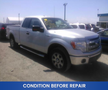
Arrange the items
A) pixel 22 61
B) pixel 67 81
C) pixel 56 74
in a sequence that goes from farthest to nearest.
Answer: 1. pixel 22 61
2. pixel 56 74
3. pixel 67 81

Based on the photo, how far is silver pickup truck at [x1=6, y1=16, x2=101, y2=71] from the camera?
128 inches

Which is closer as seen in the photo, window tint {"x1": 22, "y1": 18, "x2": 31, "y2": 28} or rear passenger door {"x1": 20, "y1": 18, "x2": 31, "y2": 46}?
rear passenger door {"x1": 20, "y1": 18, "x2": 31, "y2": 46}

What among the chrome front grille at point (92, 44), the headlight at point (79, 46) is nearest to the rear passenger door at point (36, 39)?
the headlight at point (79, 46)

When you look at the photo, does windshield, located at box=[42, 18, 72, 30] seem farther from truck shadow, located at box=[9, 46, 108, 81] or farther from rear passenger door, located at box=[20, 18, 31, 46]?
truck shadow, located at box=[9, 46, 108, 81]

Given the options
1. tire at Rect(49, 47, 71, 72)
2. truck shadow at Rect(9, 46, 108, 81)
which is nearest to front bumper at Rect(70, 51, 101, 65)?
tire at Rect(49, 47, 71, 72)

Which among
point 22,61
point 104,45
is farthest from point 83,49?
point 104,45

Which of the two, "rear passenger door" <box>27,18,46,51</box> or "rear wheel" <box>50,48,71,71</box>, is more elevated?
"rear passenger door" <box>27,18,46,51</box>

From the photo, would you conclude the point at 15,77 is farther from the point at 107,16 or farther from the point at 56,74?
the point at 107,16

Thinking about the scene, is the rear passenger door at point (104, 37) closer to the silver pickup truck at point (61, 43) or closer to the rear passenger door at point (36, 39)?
the silver pickup truck at point (61, 43)

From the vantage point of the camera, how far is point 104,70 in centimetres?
396

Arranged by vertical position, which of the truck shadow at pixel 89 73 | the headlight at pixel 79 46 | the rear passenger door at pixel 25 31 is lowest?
the truck shadow at pixel 89 73

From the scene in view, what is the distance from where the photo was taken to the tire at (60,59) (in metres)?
3.43

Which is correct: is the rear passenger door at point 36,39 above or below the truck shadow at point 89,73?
above

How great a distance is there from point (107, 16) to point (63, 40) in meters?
35.4
